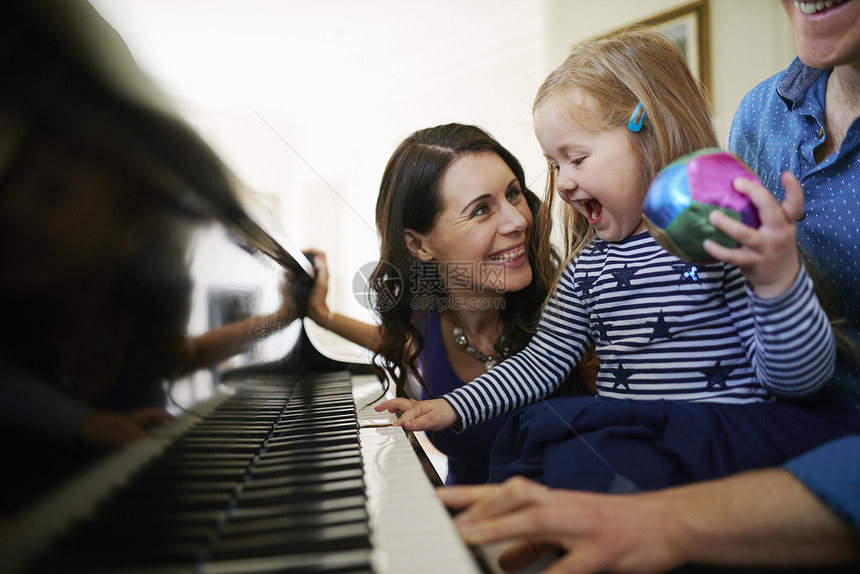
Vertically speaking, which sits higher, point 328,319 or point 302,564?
point 328,319

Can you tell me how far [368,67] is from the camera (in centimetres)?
470

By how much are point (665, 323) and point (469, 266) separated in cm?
59

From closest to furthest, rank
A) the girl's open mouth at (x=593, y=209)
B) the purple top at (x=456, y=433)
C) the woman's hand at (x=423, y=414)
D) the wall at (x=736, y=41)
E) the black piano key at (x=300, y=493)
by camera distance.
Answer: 1. the black piano key at (x=300, y=493)
2. the woman's hand at (x=423, y=414)
3. the girl's open mouth at (x=593, y=209)
4. the purple top at (x=456, y=433)
5. the wall at (x=736, y=41)

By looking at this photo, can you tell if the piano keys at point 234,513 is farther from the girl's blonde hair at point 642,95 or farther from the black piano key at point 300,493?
the girl's blonde hair at point 642,95

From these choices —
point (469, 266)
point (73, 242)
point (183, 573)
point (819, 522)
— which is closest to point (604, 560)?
point (819, 522)

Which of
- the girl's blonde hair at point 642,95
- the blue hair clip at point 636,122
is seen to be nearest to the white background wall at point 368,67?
the girl's blonde hair at point 642,95

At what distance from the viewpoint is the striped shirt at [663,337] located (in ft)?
2.25

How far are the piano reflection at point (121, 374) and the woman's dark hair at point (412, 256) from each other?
34.6 inches

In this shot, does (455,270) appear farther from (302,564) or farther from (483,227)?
(302,564)

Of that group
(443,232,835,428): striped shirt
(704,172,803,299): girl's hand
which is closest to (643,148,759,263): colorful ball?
(704,172,803,299): girl's hand

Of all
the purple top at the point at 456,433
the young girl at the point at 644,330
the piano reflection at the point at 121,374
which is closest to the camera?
the piano reflection at the point at 121,374

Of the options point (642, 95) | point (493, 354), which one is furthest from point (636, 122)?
point (493, 354)

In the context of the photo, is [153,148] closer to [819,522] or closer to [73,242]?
[73,242]

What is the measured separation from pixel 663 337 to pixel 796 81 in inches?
21.5
